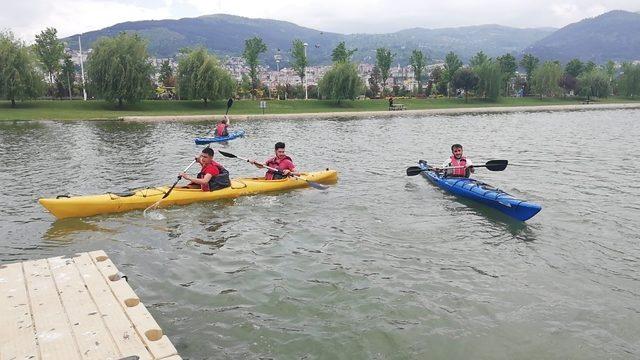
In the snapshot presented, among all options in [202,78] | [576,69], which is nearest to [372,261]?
[202,78]

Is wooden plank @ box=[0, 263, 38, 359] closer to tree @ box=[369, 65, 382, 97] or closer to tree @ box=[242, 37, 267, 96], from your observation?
tree @ box=[242, 37, 267, 96]

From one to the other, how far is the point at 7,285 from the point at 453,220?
923cm

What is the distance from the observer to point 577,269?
8.82 m

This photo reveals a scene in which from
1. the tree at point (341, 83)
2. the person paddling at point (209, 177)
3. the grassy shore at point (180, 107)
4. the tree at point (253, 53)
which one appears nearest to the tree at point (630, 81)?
the grassy shore at point (180, 107)

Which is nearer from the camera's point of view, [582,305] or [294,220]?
[582,305]

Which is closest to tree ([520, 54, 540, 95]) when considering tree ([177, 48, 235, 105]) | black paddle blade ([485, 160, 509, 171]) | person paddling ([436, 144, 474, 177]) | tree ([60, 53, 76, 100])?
tree ([177, 48, 235, 105])

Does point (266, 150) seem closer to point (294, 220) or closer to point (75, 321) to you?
point (294, 220)

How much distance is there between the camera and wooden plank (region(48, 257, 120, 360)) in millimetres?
4785

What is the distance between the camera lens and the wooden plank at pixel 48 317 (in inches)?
187

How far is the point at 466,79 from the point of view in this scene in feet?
243

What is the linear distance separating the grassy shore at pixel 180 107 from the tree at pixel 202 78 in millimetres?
1608

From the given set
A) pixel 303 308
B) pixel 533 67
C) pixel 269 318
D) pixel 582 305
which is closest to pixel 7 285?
pixel 269 318

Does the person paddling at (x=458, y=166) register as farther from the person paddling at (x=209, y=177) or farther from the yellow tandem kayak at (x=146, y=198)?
the person paddling at (x=209, y=177)

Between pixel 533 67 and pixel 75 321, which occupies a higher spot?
pixel 533 67
